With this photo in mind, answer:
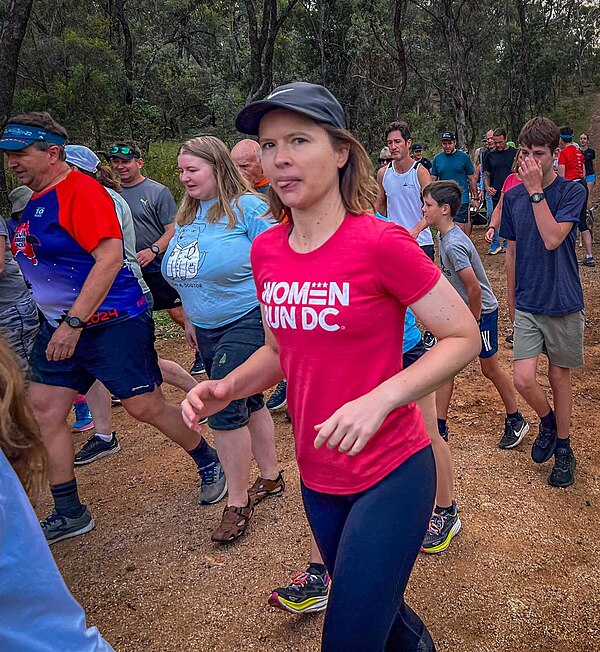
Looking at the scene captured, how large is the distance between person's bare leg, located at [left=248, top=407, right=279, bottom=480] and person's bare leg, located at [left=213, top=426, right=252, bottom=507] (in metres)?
0.17

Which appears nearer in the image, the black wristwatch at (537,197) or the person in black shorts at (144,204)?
the black wristwatch at (537,197)

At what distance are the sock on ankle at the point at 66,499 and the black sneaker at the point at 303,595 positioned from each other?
1.39 meters

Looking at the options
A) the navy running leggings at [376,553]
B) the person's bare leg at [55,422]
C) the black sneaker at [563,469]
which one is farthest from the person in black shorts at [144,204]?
the navy running leggings at [376,553]

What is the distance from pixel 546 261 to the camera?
3646 millimetres

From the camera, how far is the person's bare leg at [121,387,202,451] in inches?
136

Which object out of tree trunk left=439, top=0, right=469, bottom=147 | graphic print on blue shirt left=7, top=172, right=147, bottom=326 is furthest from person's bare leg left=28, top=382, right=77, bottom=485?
tree trunk left=439, top=0, right=469, bottom=147

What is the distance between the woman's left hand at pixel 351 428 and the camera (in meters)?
1.46

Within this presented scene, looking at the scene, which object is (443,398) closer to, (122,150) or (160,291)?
(160,291)

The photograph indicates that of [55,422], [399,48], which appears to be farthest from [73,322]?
[399,48]

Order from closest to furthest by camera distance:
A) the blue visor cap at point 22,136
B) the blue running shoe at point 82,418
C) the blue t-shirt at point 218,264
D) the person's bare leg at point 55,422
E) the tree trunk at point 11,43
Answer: the blue visor cap at point 22,136, the blue t-shirt at point 218,264, the person's bare leg at point 55,422, the blue running shoe at point 82,418, the tree trunk at point 11,43

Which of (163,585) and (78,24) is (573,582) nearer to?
(163,585)

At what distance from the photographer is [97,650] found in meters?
1.20

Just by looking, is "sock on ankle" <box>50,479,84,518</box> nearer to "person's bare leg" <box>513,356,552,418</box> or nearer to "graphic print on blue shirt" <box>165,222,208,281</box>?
"graphic print on blue shirt" <box>165,222,208,281</box>

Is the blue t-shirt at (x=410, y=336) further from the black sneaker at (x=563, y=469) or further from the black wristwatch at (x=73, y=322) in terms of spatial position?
the black wristwatch at (x=73, y=322)
